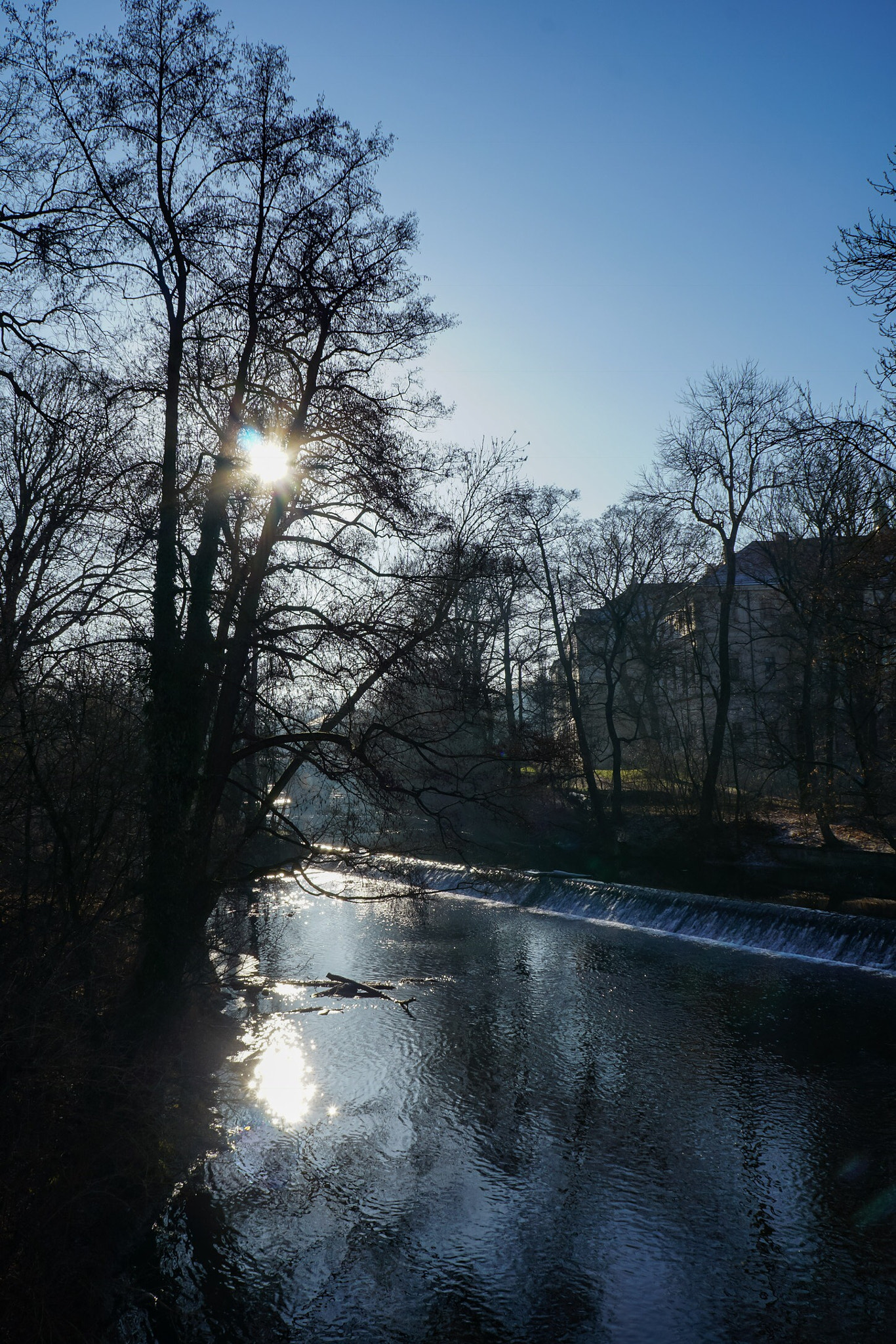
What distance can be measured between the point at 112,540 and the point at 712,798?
1832 centimetres

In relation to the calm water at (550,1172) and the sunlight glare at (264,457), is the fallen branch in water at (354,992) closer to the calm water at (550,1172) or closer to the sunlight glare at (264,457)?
the calm water at (550,1172)

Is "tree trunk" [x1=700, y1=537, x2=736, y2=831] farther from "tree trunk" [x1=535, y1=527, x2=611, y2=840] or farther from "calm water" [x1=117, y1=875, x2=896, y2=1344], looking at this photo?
"calm water" [x1=117, y1=875, x2=896, y2=1344]

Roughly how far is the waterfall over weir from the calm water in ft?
3.62

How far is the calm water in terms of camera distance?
623cm

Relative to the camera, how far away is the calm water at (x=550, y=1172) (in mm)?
6227

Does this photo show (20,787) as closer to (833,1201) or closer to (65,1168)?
(65,1168)

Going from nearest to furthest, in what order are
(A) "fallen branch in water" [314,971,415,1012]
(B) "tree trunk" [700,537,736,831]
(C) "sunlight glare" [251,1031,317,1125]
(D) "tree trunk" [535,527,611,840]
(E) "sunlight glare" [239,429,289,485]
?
(C) "sunlight glare" [251,1031,317,1125], (E) "sunlight glare" [239,429,289,485], (A) "fallen branch in water" [314,971,415,1012], (B) "tree trunk" [700,537,736,831], (D) "tree trunk" [535,527,611,840]

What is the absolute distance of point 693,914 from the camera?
18297 mm

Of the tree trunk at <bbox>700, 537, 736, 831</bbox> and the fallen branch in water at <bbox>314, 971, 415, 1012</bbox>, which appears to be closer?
the fallen branch in water at <bbox>314, 971, 415, 1012</bbox>

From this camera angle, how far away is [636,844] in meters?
26.0

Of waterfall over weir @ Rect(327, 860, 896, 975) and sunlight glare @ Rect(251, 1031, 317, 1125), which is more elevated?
waterfall over weir @ Rect(327, 860, 896, 975)

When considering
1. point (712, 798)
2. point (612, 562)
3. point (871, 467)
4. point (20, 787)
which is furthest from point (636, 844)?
→ point (20, 787)

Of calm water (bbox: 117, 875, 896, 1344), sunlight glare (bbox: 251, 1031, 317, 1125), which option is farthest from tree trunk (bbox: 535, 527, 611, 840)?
sunlight glare (bbox: 251, 1031, 317, 1125)

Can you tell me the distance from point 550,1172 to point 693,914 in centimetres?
1094
